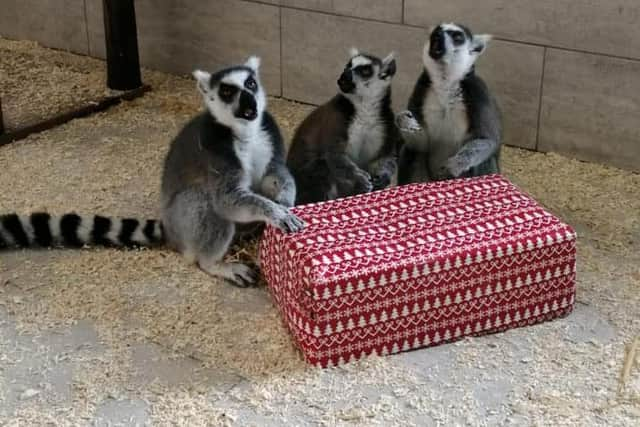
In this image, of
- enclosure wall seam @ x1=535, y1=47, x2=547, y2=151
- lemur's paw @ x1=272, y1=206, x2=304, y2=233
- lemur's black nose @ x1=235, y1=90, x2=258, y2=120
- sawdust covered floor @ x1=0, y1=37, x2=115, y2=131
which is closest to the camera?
lemur's paw @ x1=272, y1=206, x2=304, y2=233

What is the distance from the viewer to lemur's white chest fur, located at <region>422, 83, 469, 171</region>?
3615 mm

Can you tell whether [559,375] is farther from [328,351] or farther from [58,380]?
[58,380]

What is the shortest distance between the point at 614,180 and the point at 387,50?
1.31m

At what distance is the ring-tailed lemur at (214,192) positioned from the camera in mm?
3248

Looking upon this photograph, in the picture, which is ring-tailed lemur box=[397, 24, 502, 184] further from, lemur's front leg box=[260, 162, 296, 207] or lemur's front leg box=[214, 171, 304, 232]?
lemur's front leg box=[214, 171, 304, 232]

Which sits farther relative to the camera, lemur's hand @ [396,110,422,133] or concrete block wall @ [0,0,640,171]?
concrete block wall @ [0,0,640,171]

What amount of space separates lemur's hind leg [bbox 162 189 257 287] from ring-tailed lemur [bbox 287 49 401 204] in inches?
15.5

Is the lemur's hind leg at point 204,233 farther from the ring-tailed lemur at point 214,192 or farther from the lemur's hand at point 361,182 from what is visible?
the lemur's hand at point 361,182

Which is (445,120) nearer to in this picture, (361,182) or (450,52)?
(450,52)

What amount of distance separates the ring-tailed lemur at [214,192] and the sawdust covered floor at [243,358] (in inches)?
3.0

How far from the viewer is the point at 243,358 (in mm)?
2994

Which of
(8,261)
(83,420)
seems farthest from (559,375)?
(8,261)

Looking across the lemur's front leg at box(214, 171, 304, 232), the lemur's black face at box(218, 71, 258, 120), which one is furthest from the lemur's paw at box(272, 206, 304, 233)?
the lemur's black face at box(218, 71, 258, 120)

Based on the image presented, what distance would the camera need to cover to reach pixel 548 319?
3.17 meters
